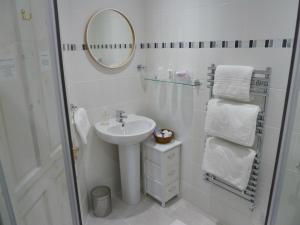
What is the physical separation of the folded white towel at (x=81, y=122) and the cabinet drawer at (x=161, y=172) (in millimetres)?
752

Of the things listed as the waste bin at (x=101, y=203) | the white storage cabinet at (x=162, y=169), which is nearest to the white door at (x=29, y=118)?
the waste bin at (x=101, y=203)

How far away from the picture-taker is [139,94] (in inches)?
92.7

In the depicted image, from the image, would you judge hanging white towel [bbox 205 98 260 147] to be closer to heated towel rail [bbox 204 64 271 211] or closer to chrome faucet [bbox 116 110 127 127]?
heated towel rail [bbox 204 64 271 211]

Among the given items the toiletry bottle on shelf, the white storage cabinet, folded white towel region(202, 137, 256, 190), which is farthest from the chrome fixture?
folded white towel region(202, 137, 256, 190)

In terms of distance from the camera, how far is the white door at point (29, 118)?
822mm

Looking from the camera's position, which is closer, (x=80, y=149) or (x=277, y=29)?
(x=277, y=29)

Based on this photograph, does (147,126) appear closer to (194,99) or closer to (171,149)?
(171,149)

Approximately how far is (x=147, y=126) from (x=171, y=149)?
0.32 metres

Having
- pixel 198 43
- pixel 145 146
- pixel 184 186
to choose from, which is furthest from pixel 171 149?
pixel 198 43

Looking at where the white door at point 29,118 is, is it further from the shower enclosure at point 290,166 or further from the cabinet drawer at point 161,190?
the cabinet drawer at point 161,190

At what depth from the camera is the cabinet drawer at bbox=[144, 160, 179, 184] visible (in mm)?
2088

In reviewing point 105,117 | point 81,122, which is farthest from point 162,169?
point 81,122

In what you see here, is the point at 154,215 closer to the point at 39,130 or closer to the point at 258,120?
the point at 258,120

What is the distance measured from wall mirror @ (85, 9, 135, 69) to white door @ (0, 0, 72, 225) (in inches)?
38.9
